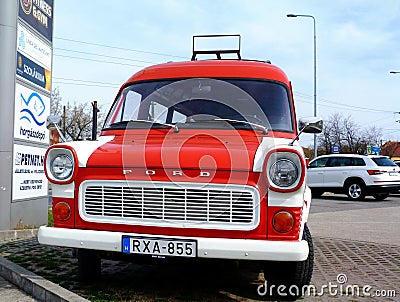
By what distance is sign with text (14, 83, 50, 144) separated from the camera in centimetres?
820

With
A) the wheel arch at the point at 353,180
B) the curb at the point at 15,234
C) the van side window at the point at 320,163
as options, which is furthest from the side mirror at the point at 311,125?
the van side window at the point at 320,163

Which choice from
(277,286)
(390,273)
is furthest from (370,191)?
(277,286)

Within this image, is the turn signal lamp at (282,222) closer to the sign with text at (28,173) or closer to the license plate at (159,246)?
the license plate at (159,246)

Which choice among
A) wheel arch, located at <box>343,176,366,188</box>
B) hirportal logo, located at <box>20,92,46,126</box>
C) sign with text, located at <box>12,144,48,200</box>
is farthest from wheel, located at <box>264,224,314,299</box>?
wheel arch, located at <box>343,176,366,188</box>

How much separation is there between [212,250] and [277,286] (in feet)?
3.00

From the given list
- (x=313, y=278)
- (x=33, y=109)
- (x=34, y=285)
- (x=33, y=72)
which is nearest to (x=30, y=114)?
(x=33, y=109)

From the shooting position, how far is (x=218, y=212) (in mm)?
4070

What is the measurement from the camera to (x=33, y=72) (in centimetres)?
880

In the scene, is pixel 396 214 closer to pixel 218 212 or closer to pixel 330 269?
pixel 330 269

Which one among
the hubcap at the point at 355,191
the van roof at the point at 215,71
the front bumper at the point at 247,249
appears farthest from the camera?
the hubcap at the point at 355,191

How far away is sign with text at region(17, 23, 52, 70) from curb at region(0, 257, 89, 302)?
3.93 metres

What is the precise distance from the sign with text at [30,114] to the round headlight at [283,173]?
5.34 metres

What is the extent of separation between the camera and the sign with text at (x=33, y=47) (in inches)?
326

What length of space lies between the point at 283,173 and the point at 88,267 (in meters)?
2.23
